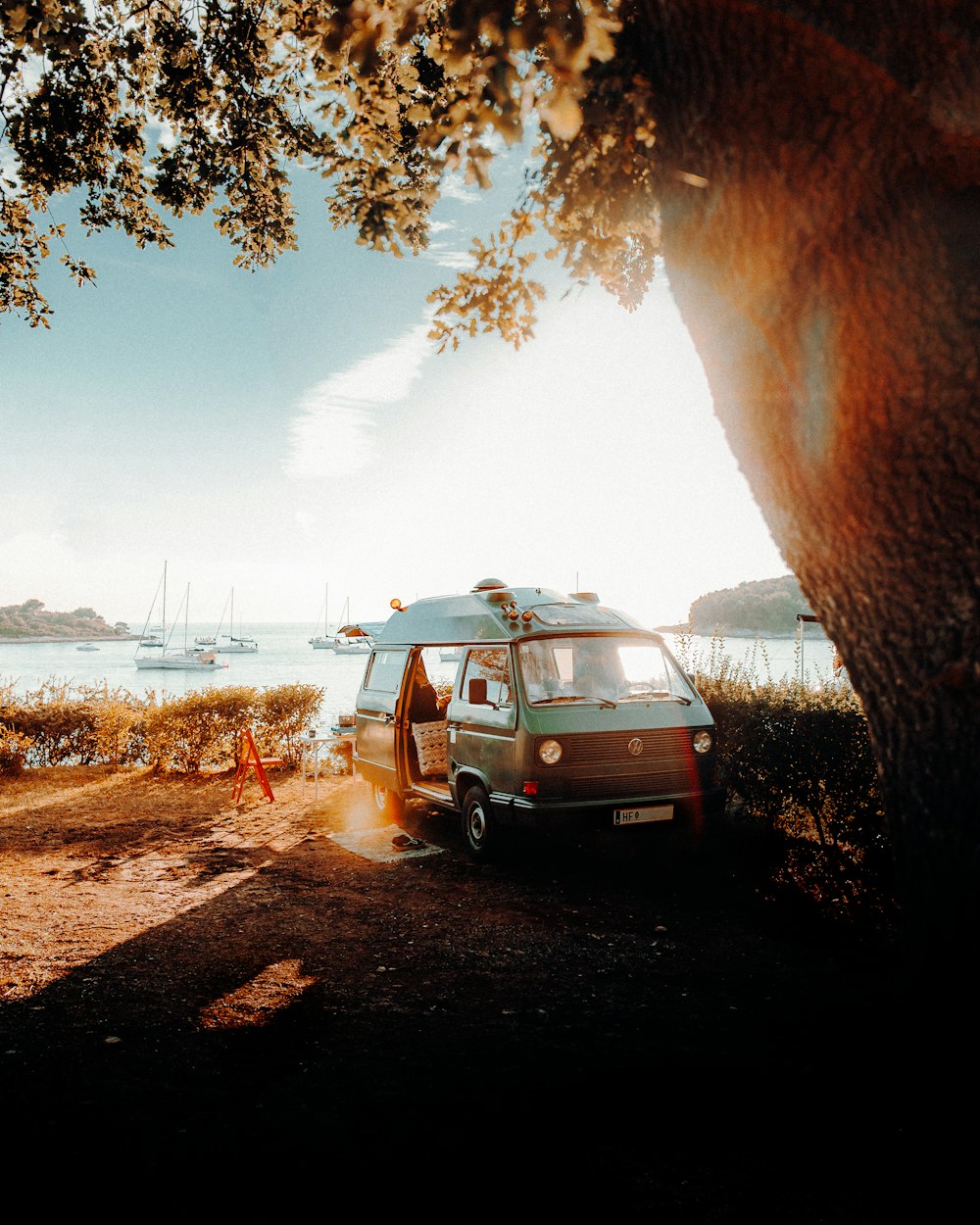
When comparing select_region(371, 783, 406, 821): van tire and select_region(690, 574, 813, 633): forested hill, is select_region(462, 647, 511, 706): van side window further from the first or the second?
select_region(690, 574, 813, 633): forested hill

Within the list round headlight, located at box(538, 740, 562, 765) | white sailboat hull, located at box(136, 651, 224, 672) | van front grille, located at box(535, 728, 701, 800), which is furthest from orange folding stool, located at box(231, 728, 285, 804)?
white sailboat hull, located at box(136, 651, 224, 672)

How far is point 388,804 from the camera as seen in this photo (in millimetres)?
10000

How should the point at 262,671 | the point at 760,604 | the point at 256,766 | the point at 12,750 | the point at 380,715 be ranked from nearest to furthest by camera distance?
the point at 380,715
the point at 256,766
the point at 12,750
the point at 760,604
the point at 262,671

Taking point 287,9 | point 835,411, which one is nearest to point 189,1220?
point 835,411

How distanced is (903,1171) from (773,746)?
15.7 feet

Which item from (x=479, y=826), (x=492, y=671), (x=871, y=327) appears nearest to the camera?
(x=871, y=327)

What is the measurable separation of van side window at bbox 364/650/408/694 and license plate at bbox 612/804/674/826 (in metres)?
3.66

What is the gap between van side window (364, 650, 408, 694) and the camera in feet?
31.1

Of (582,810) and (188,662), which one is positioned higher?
(188,662)

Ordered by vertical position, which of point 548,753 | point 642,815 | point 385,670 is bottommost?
point 642,815

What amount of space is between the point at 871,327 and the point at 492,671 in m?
5.68

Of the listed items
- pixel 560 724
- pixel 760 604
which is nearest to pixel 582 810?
pixel 560 724

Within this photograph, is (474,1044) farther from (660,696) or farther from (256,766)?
(256,766)

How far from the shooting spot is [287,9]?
6.14 m
